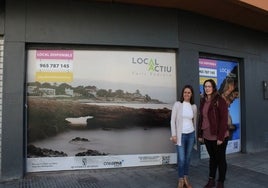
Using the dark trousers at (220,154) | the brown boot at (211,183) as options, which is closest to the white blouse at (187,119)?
the dark trousers at (220,154)

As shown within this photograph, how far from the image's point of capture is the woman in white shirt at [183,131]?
627cm

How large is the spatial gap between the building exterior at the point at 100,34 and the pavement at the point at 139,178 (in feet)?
1.67

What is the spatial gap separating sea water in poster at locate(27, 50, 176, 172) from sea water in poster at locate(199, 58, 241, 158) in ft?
5.39

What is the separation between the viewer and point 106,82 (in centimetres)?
780

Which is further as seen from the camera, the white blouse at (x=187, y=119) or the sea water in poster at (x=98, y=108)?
the sea water in poster at (x=98, y=108)

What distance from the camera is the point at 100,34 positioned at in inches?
300

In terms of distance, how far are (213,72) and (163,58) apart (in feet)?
6.01

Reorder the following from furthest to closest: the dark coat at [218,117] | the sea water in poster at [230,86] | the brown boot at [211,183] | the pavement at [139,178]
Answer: the sea water in poster at [230,86], the pavement at [139,178], the brown boot at [211,183], the dark coat at [218,117]

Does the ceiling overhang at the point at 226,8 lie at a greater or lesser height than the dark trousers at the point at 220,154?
greater

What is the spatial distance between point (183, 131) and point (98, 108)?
2179mm

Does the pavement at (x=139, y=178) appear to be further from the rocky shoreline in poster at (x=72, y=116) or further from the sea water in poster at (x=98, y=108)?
the rocky shoreline in poster at (x=72, y=116)

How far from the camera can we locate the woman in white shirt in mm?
6273

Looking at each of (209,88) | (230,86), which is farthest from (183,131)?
(230,86)

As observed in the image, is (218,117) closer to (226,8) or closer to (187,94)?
(187,94)
